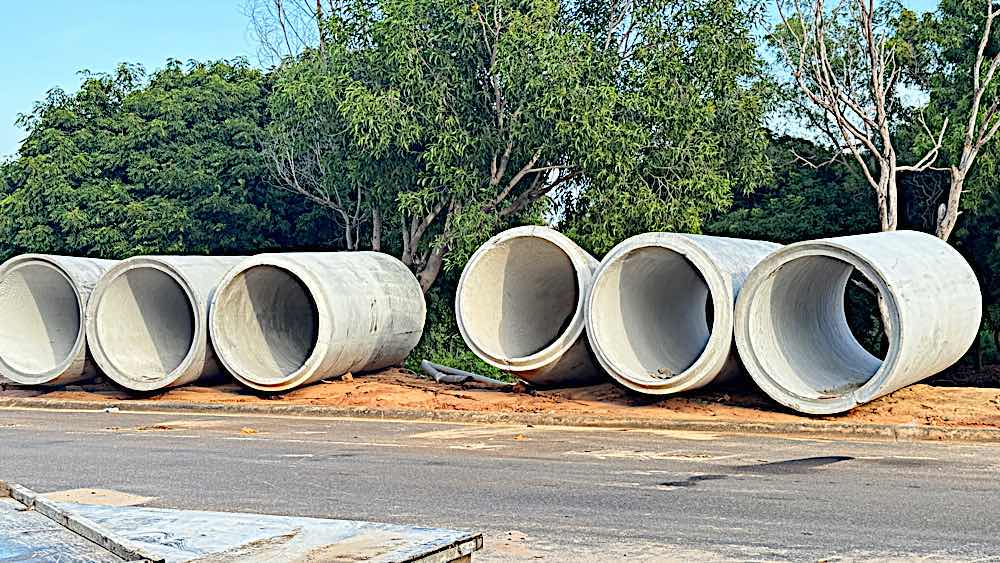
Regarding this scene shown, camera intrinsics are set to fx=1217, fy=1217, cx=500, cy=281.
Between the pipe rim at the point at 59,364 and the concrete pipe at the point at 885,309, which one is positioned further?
the pipe rim at the point at 59,364

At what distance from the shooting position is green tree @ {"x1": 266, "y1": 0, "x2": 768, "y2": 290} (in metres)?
21.5

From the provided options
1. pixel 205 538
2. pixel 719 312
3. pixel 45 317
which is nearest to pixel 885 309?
pixel 719 312

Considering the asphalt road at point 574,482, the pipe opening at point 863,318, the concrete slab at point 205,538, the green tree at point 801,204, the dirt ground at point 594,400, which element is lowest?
the asphalt road at point 574,482

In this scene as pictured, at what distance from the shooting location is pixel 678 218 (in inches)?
886

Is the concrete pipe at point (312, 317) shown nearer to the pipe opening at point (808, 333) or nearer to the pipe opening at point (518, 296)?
the pipe opening at point (518, 296)

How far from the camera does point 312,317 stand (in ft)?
71.7

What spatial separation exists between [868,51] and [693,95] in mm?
4865

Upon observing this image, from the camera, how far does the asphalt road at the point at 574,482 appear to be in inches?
302

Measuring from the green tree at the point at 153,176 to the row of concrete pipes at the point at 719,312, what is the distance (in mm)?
10407

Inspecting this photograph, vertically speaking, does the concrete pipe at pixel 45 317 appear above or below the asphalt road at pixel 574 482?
above

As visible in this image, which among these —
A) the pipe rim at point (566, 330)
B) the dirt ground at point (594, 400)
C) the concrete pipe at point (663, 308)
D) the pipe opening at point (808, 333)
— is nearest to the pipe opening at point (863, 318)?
the pipe opening at point (808, 333)

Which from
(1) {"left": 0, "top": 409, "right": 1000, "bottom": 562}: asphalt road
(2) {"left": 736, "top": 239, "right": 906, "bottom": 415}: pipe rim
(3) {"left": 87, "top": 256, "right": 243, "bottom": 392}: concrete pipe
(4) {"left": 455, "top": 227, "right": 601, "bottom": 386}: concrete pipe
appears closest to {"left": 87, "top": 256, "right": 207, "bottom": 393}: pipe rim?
(3) {"left": 87, "top": 256, "right": 243, "bottom": 392}: concrete pipe

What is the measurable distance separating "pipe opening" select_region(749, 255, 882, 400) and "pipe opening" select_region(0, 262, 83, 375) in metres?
11.0

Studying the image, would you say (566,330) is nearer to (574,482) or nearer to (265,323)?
(265,323)
